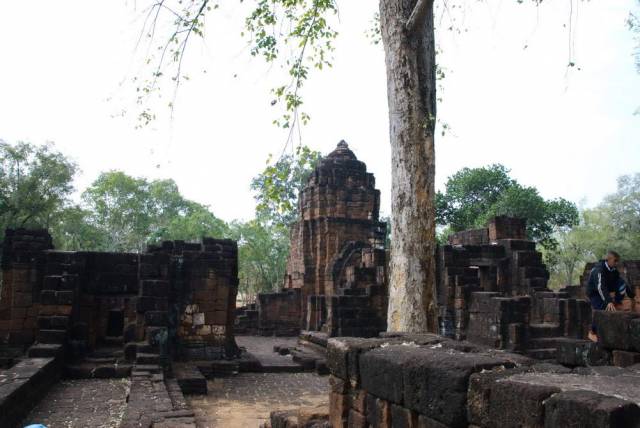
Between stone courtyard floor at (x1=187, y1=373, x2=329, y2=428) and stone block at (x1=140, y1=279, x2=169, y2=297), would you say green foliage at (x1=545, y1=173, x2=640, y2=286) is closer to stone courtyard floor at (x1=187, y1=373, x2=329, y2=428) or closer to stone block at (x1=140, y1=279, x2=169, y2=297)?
stone courtyard floor at (x1=187, y1=373, x2=329, y2=428)

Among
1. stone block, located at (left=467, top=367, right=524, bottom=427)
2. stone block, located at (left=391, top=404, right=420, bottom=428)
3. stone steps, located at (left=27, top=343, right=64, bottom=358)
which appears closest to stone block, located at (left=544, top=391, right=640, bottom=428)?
stone block, located at (left=467, top=367, right=524, bottom=427)

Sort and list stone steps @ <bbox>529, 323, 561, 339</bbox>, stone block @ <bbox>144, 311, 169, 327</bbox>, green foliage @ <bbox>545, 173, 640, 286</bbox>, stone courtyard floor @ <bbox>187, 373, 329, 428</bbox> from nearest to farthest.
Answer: stone courtyard floor @ <bbox>187, 373, 329, 428</bbox>, stone block @ <bbox>144, 311, 169, 327</bbox>, stone steps @ <bbox>529, 323, 561, 339</bbox>, green foliage @ <bbox>545, 173, 640, 286</bbox>

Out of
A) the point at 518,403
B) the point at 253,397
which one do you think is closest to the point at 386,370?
the point at 518,403

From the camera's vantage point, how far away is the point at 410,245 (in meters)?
7.85

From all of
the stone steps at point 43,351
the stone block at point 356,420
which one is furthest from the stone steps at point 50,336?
the stone block at point 356,420

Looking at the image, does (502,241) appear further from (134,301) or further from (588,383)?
(588,383)

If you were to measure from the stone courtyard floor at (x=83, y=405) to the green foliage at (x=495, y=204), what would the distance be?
27.5m

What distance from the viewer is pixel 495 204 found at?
34.5 m

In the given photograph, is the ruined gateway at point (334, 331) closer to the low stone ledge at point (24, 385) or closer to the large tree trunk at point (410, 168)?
the low stone ledge at point (24, 385)

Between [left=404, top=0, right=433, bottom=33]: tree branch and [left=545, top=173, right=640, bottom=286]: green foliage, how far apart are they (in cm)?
3702

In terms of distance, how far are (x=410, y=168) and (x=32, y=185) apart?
2992cm

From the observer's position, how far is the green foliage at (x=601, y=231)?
4306cm

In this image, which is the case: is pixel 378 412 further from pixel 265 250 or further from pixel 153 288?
pixel 265 250

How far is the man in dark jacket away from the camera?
764 cm
